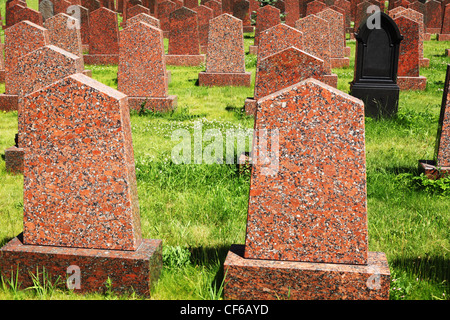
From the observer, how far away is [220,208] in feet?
14.9

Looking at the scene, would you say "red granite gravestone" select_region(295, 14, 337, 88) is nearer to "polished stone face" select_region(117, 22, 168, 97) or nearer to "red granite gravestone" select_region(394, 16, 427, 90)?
"red granite gravestone" select_region(394, 16, 427, 90)

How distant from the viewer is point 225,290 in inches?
121

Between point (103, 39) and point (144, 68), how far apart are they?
6408 millimetres

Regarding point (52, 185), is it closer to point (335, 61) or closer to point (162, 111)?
point (162, 111)

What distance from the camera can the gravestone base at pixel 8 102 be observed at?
8188mm

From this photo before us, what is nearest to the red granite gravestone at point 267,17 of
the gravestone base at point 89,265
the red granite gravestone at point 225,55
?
the red granite gravestone at point 225,55

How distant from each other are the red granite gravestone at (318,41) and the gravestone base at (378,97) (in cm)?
246

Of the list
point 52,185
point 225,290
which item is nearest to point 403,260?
point 225,290

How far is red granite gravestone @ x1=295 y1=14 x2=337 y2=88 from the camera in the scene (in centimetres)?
1133

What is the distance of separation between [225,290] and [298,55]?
11.2ft

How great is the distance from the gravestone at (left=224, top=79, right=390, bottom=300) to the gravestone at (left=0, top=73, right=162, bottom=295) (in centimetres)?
71

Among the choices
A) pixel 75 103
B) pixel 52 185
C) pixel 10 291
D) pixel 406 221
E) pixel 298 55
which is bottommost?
pixel 10 291

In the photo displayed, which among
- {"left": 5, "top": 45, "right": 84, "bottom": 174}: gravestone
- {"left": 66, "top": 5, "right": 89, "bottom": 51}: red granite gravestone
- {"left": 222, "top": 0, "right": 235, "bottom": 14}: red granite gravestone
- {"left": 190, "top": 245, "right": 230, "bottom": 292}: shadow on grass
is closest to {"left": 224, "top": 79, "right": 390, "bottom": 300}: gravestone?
{"left": 190, "top": 245, "right": 230, "bottom": 292}: shadow on grass

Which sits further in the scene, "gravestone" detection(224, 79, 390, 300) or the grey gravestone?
the grey gravestone
